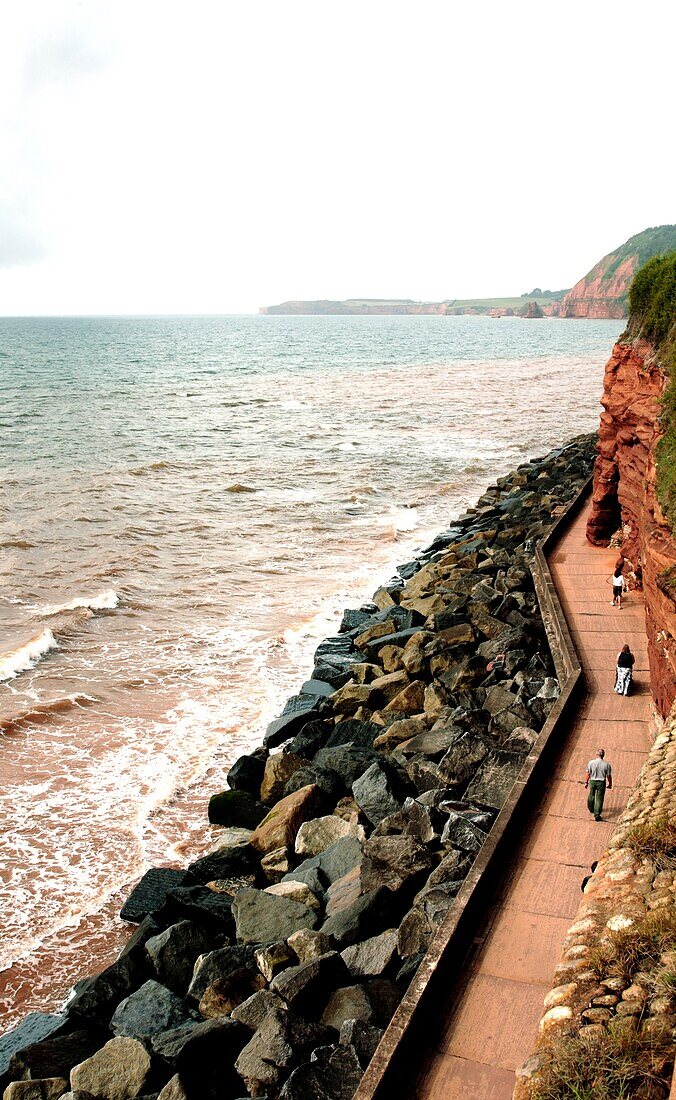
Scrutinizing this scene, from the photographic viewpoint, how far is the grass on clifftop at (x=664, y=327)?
1070 centimetres

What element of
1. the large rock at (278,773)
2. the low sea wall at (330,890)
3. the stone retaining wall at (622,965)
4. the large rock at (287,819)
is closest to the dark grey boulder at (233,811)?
the low sea wall at (330,890)

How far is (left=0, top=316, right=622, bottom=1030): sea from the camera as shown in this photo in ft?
37.1

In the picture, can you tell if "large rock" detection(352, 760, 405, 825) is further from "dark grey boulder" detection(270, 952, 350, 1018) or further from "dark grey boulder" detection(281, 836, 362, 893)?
"dark grey boulder" detection(270, 952, 350, 1018)

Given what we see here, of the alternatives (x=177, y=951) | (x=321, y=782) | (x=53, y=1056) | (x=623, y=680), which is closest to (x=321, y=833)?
(x=321, y=782)

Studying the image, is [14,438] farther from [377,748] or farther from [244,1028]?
[244,1028]

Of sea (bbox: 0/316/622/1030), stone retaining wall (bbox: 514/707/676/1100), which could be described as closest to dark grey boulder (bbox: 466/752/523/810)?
stone retaining wall (bbox: 514/707/676/1100)

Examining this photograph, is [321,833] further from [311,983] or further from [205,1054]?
[205,1054]

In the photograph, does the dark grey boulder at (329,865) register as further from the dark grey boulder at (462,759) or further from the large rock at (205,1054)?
the large rock at (205,1054)

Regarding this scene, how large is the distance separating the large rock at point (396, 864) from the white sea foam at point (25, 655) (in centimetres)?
990

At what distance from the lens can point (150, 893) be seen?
10.0m

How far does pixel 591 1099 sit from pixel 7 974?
727 centimetres

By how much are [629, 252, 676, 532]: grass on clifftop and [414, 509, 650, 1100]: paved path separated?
301cm

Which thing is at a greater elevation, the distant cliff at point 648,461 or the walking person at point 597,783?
the distant cliff at point 648,461

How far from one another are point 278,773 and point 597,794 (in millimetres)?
4923
